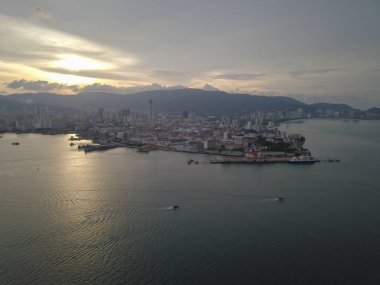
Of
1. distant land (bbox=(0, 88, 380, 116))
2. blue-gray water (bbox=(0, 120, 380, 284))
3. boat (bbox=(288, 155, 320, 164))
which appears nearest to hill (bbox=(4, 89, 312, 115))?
distant land (bbox=(0, 88, 380, 116))

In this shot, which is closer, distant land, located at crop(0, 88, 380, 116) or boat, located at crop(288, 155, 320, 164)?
boat, located at crop(288, 155, 320, 164)

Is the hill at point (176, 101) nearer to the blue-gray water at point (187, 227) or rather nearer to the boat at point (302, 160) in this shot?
the boat at point (302, 160)

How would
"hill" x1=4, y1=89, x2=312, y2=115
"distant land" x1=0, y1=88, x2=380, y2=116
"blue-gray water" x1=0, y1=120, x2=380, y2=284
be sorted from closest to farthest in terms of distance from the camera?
1. "blue-gray water" x1=0, y1=120, x2=380, y2=284
2. "distant land" x1=0, y1=88, x2=380, y2=116
3. "hill" x1=4, y1=89, x2=312, y2=115

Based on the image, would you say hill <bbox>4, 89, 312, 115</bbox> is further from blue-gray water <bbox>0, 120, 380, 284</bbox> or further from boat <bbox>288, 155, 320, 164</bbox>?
blue-gray water <bbox>0, 120, 380, 284</bbox>

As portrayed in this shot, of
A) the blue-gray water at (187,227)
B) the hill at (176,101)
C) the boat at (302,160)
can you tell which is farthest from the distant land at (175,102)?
the blue-gray water at (187,227)

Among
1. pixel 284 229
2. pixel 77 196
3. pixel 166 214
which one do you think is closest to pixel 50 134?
pixel 77 196

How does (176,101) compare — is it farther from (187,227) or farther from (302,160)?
(187,227)

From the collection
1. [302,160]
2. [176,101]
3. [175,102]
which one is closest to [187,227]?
[302,160]
